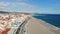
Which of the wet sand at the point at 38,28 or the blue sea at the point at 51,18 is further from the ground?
the blue sea at the point at 51,18

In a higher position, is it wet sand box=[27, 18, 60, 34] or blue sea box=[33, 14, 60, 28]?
blue sea box=[33, 14, 60, 28]

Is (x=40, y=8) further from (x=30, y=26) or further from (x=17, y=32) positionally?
A: (x=17, y=32)

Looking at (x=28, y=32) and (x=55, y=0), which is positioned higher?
(x=55, y=0)

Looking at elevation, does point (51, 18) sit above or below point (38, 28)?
above

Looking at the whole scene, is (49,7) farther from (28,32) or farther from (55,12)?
(28,32)

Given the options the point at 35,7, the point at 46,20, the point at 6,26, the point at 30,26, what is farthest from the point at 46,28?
the point at 6,26

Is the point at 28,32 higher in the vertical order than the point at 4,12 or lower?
lower

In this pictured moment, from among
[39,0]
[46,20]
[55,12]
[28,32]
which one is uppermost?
[39,0]

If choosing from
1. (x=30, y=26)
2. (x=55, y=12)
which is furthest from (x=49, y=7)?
(x=30, y=26)

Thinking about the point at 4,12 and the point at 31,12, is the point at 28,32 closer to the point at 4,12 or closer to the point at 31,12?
the point at 31,12
